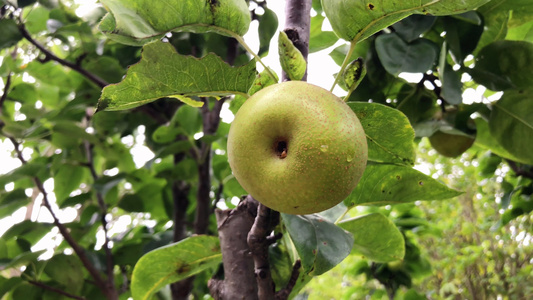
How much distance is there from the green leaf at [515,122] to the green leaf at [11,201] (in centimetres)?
125

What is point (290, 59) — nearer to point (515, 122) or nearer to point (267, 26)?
point (267, 26)

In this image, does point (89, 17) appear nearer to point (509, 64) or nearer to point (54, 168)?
point (54, 168)

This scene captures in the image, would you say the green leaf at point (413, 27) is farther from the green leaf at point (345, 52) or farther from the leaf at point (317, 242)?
the leaf at point (317, 242)

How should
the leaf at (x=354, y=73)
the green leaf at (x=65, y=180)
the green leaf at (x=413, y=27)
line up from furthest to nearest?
the green leaf at (x=65, y=180) < the green leaf at (x=413, y=27) < the leaf at (x=354, y=73)

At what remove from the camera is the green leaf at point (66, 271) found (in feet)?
4.06

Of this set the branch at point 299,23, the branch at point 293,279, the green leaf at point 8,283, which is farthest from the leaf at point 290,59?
the green leaf at point 8,283

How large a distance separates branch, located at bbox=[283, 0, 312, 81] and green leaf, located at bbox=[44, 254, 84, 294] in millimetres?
956

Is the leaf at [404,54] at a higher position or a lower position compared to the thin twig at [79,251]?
higher

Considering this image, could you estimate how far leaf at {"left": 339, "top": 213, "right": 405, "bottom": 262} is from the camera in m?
0.81

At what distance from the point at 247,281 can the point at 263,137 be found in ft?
1.03

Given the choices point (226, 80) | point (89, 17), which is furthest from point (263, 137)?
point (89, 17)

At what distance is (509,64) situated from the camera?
96cm

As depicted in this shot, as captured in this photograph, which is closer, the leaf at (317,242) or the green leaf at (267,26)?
the leaf at (317,242)

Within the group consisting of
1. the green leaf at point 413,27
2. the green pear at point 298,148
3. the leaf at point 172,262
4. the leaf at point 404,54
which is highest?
the green pear at point 298,148
